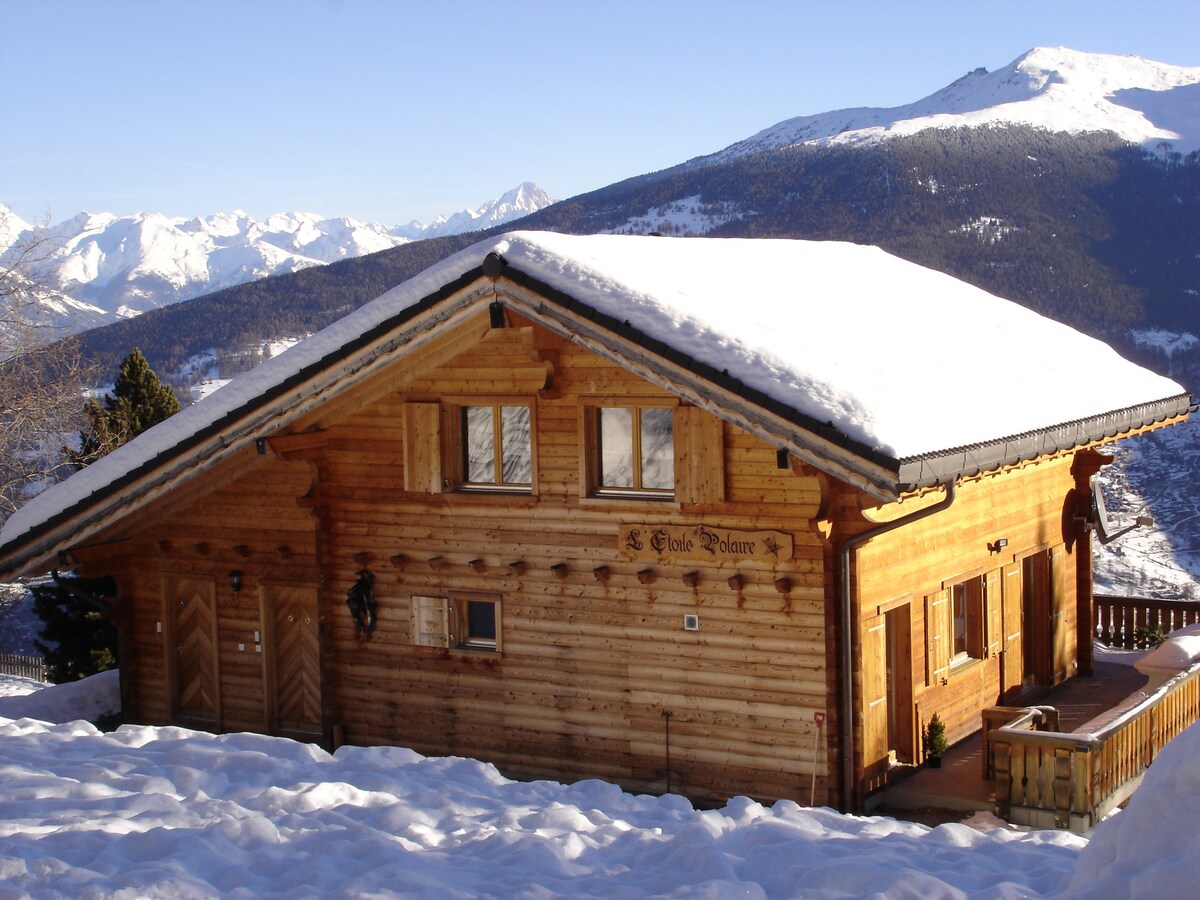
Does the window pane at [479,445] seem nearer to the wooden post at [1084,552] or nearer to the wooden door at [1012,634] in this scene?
the wooden door at [1012,634]

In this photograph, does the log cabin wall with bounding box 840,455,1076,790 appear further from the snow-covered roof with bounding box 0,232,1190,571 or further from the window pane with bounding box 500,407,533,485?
the window pane with bounding box 500,407,533,485

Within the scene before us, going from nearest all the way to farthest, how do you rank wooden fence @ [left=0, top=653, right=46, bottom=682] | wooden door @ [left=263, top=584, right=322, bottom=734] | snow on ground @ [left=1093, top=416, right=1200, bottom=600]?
wooden door @ [left=263, top=584, right=322, bottom=734], wooden fence @ [left=0, top=653, right=46, bottom=682], snow on ground @ [left=1093, top=416, right=1200, bottom=600]

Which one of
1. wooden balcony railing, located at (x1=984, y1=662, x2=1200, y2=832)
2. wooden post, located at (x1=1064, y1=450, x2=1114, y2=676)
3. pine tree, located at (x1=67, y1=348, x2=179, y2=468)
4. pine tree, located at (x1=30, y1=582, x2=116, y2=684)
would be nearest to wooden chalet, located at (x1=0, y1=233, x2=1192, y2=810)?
wooden post, located at (x1=1064, y1=450, x2=1114, y2=676)

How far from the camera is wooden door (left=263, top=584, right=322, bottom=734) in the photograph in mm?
14523

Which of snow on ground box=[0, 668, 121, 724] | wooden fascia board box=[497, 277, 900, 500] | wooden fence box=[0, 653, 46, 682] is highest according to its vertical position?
wooden fascia board box=[497, 277, 900, 500]

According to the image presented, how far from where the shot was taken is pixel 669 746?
1226cm

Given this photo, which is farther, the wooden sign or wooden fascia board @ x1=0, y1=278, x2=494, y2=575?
wooden fascia board @ x1=0, y1=278, x2=494, y2=575

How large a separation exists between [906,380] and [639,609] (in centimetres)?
336

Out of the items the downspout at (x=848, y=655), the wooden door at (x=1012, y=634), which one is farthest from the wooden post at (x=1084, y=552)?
the downspout at (x=848, y=655)

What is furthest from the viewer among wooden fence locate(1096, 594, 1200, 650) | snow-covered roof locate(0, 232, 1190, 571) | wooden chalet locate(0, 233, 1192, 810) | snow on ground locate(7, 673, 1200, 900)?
wooden fence locate(1096, 594, 1200, 650)

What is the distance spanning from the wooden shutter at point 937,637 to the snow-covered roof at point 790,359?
6.28 feet

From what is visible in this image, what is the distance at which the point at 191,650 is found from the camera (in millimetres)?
15367

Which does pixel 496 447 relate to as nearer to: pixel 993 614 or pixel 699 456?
pixel 699 456

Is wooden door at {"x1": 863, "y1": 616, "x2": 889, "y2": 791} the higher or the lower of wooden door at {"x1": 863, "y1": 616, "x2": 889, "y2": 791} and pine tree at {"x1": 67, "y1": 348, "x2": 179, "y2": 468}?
the lower
